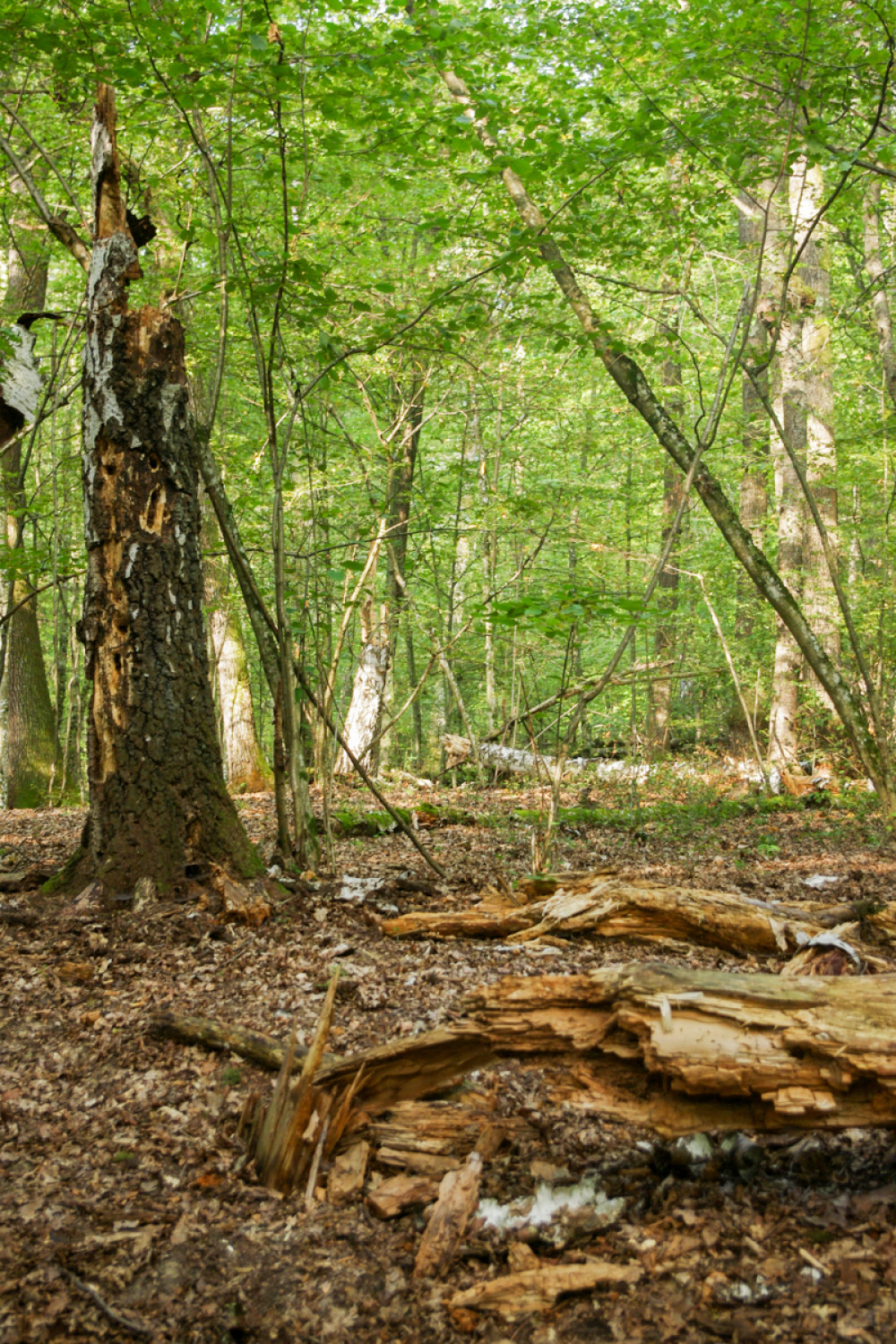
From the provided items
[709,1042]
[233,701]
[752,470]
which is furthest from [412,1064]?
[752,470]

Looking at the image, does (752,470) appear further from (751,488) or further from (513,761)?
(513,761)

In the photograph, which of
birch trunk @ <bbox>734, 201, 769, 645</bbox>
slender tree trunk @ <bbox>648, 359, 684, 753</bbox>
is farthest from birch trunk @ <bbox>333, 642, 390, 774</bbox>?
birch trunk @ <bbox>734, 201, 769, 645</bbox>

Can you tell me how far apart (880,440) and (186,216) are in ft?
22.7

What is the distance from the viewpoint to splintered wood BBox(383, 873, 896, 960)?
349cm

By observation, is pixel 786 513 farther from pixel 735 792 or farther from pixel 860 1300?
pixel 860 1300

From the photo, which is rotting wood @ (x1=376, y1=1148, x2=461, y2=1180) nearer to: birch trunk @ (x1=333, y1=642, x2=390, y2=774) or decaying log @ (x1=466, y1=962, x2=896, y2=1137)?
decaying log @ (x1=466, y1=962, x2=896, y2=1137)

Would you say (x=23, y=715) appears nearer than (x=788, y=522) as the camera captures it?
Yes

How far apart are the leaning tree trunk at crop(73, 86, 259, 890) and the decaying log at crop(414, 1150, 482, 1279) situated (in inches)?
Answer: 97.5

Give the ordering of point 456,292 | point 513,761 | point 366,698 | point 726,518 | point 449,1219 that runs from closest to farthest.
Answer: point 449,1219, point 726,518, point 456,292, point 513,761, point 366,698

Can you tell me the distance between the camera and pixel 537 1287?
1795 millimetres

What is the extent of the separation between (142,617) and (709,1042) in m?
3.19

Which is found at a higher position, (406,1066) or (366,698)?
(366,698)

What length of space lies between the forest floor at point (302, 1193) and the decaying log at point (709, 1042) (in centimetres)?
14

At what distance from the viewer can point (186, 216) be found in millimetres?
6297
